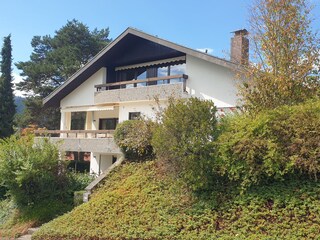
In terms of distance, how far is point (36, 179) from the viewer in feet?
56.5

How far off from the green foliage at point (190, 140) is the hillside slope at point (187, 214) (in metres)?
0.67

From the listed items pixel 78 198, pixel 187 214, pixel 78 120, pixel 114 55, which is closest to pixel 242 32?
pixel 114 55

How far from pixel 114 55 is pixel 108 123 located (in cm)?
628

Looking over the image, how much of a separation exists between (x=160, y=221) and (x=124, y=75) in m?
19.2

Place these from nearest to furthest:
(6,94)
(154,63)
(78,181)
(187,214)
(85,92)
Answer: (187,214), (78,181), (154,63), (85,92), (6,94)

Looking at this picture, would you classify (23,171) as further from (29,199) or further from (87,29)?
(87,29)

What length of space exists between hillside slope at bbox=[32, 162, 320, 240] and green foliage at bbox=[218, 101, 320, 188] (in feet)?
1.72

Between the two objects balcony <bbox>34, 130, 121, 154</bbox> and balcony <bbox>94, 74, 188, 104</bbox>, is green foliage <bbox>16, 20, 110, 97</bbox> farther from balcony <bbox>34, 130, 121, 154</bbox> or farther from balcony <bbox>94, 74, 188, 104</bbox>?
balcony <bbox>34, 130, 121, 154</bbox>

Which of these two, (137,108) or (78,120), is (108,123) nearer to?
(78,120)

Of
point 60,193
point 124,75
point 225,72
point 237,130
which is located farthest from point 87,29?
point 237,130

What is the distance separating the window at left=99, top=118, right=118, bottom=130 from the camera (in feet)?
102

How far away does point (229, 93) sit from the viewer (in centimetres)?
2153

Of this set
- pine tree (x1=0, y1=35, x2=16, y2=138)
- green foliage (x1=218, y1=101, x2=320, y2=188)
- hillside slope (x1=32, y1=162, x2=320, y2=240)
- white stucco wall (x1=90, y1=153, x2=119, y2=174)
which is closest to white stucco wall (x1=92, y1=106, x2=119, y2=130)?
white stucco wall (x1=90, y1=153, x2=119, y2=174)

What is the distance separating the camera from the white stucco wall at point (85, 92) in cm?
2933
